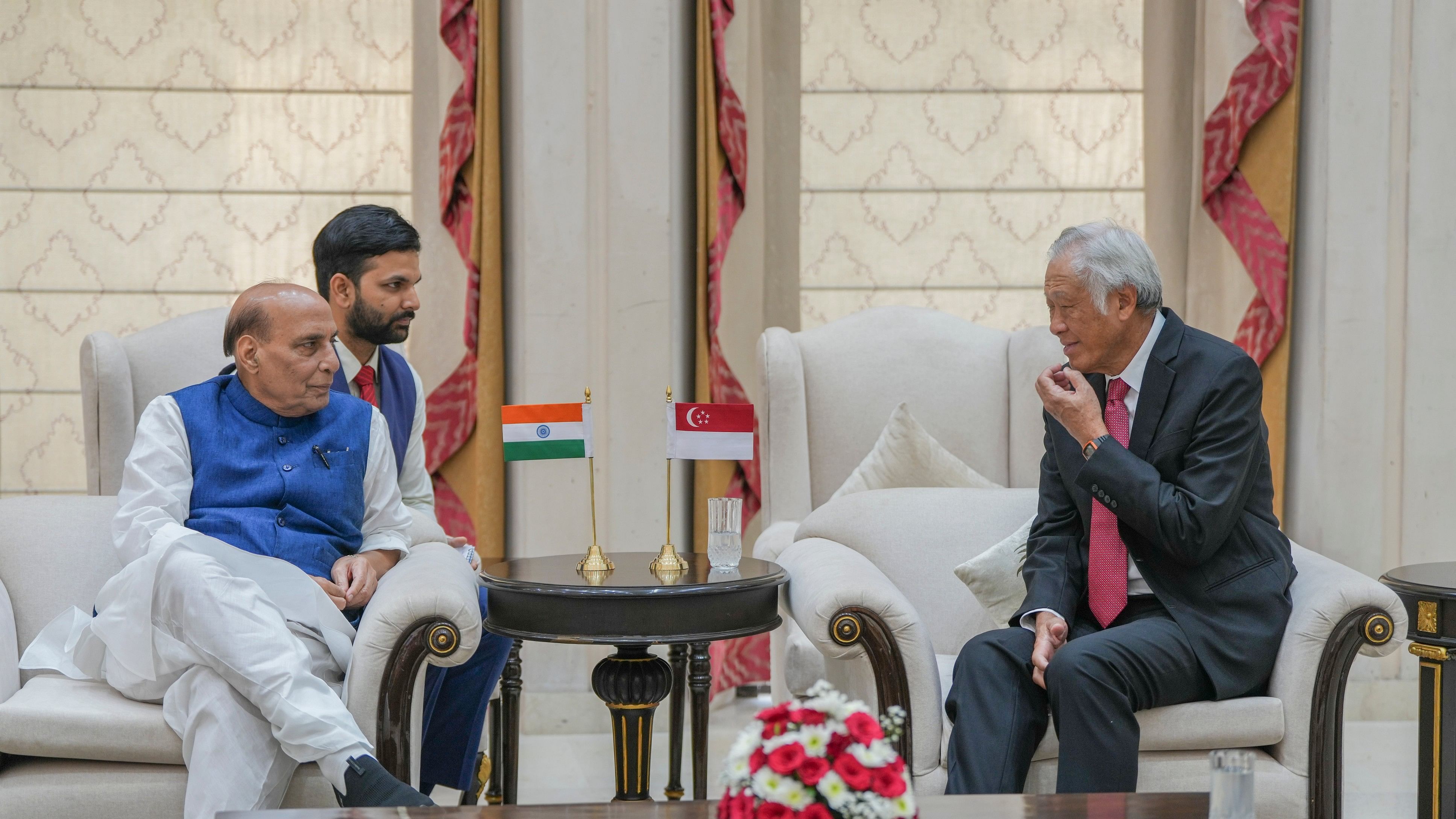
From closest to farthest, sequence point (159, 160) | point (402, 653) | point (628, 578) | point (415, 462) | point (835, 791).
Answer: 1. point (835, 791)
2. point (402, 653)
3. point (628, 578)
4. point (415, 462)
5. point (159, 160)

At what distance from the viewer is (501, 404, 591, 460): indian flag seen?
270 cm

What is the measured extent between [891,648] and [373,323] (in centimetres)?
145

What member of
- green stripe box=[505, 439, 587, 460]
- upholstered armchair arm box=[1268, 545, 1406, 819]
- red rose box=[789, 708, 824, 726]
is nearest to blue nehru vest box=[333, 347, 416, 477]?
green stripe box=[505, 439, 587, 460]

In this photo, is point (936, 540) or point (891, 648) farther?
point (936, 540)

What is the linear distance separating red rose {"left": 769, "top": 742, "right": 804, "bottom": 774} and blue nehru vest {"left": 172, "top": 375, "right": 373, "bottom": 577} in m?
1.51

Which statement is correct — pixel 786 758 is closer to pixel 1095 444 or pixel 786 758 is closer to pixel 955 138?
pixel 1095 444

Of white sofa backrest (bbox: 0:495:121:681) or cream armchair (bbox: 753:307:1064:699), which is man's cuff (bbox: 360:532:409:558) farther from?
cream armchair (bbox: 753:307:1064:699)

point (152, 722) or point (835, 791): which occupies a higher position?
point (835, 791)

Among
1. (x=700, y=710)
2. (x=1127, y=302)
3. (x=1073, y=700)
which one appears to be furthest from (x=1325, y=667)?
(x=700, y=710)

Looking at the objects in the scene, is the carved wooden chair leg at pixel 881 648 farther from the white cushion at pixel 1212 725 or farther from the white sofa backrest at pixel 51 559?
the white sofa backrest at pixel 51 559

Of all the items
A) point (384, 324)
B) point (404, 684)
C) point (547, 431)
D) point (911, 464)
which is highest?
point (384, 324)

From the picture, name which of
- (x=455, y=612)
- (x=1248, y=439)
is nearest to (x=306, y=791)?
(x=455, y=612)

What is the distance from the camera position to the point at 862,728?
1.37 meters

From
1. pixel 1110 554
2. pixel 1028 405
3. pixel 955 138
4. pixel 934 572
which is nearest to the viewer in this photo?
pixel 1110 554
